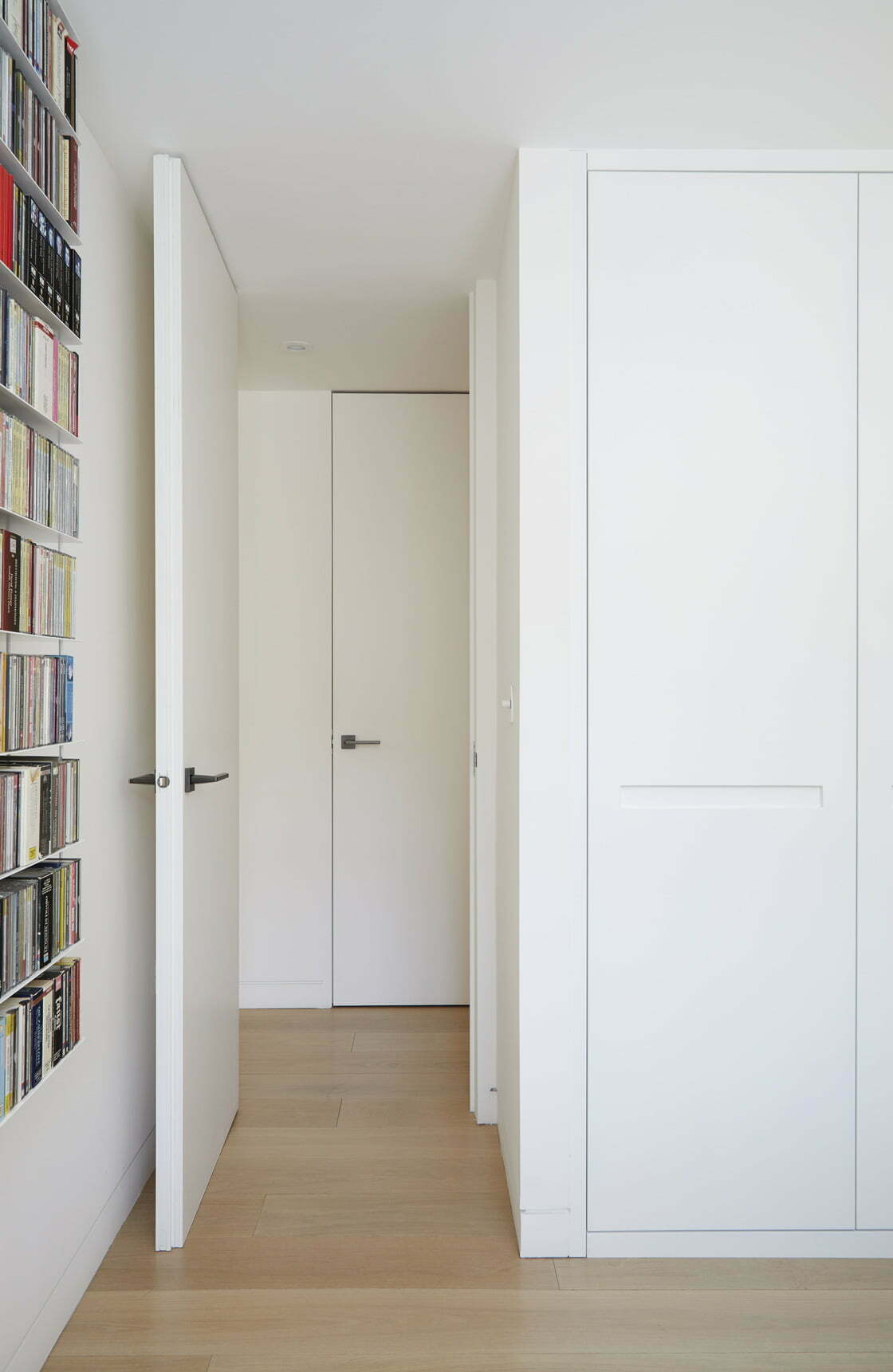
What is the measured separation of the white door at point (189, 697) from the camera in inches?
80.0

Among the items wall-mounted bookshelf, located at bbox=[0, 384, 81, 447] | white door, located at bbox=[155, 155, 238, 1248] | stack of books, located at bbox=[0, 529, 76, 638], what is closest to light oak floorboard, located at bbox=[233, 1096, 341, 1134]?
white door, located at bbox=[155, 155, 238, 1248]

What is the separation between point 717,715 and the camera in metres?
2.06

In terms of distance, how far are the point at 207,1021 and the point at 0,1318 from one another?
85 cm

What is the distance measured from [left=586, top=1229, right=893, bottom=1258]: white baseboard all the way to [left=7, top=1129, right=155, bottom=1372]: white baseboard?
3.34 ft

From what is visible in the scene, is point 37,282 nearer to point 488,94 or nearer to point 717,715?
point 488,94

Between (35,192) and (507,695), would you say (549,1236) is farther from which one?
(35,192)

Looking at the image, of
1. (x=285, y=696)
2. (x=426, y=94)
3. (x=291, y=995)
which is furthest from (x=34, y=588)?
(x=291, y=995)

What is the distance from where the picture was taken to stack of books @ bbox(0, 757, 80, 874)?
4.47 feet

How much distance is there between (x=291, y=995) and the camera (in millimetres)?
3672

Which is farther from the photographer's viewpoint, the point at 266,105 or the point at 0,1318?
the point at 266,105

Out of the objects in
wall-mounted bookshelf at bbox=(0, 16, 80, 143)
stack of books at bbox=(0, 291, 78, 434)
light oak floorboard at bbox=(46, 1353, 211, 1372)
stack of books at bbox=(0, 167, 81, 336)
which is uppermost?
wall-mounted bookshelf at bbox=(0, 16, 80, 143)

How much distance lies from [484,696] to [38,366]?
5.04 feet

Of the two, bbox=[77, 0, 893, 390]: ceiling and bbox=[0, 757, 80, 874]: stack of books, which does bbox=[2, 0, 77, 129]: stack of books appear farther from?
bbox=[0, 757, 80, 874]: stack of books

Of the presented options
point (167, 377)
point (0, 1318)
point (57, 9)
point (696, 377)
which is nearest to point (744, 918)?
point (696, 377)
